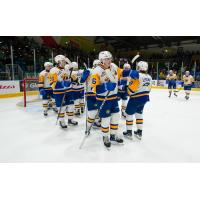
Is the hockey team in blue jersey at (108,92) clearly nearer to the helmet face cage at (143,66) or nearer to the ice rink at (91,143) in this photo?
the helmet face cage at (143,66)

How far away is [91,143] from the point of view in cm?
309

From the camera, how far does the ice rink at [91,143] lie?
260cm

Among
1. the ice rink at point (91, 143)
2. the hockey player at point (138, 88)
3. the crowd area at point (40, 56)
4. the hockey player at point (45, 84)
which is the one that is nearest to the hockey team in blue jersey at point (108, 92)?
the hockey player at point (138, 88)

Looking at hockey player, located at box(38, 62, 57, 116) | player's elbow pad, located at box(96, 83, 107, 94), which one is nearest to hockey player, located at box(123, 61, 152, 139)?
Answer: player's elbow pad, located at box(96, 83, 107, 94)

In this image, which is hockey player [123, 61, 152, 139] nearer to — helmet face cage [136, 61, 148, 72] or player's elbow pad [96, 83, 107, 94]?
helmet face cage [136, 61, 148, 72]

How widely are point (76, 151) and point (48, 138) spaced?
2.62 ft

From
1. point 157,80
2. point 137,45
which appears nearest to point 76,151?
point 157,80

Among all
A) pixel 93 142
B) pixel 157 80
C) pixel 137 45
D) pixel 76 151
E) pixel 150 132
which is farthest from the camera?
pixel 137 45

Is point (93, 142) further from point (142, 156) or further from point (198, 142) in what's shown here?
point (198, 142)

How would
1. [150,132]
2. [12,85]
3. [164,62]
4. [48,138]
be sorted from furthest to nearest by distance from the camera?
[164,62] < [12,85] < [150,132] < [48,138]

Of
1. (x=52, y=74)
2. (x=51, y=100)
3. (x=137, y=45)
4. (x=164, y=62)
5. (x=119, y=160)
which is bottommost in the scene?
(x=119, y=160)

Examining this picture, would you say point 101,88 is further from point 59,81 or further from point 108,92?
point 59,81

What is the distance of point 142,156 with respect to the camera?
8.61 ft

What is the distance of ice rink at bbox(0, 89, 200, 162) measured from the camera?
8.52 ft
